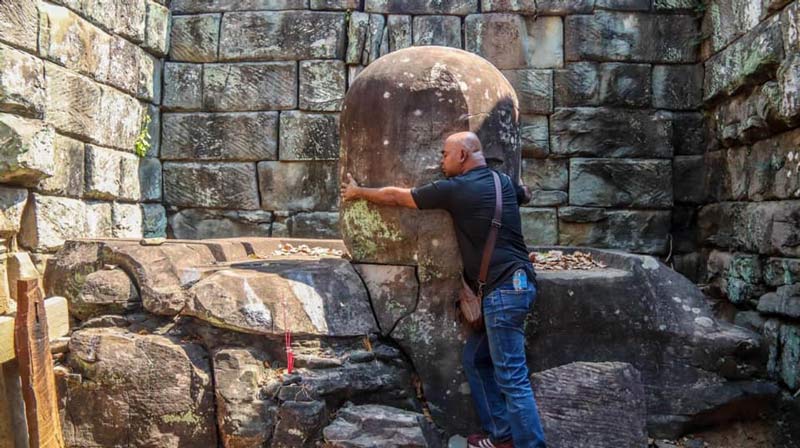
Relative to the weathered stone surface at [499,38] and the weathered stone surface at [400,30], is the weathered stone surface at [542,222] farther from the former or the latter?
the weathered stone surface at [400,30]

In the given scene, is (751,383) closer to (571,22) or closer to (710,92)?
(710,92)

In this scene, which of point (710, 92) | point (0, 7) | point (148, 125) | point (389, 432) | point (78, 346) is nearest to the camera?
point (389, 432)

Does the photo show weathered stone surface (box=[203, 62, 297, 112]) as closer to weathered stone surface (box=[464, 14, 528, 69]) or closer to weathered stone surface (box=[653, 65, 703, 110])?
weathered stone surface (box=[464, 14, 528, 69])

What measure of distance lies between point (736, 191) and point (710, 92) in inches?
46.8

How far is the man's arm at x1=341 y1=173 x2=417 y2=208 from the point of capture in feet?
12.4

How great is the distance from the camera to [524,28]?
7.46 m

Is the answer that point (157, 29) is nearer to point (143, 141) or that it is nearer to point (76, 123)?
point (143, 141)

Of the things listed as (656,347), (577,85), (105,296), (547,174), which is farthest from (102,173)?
(656,347)

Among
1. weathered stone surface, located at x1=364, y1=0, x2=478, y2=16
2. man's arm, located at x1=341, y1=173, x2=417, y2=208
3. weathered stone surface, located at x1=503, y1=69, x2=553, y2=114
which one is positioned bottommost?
man's arm, located at x1=341, y1=173, x2=417, y2=208

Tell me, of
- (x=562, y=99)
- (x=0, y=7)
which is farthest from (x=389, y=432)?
(x=562, y=99)

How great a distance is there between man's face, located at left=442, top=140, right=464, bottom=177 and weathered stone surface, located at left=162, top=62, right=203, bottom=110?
4.72 metres

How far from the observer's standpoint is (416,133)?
3.95 m

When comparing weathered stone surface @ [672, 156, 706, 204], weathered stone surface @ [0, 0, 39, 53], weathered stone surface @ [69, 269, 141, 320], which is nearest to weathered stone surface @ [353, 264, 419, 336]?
weathered stone surface @ [69, 269, 141, 320]

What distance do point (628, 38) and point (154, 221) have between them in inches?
212
